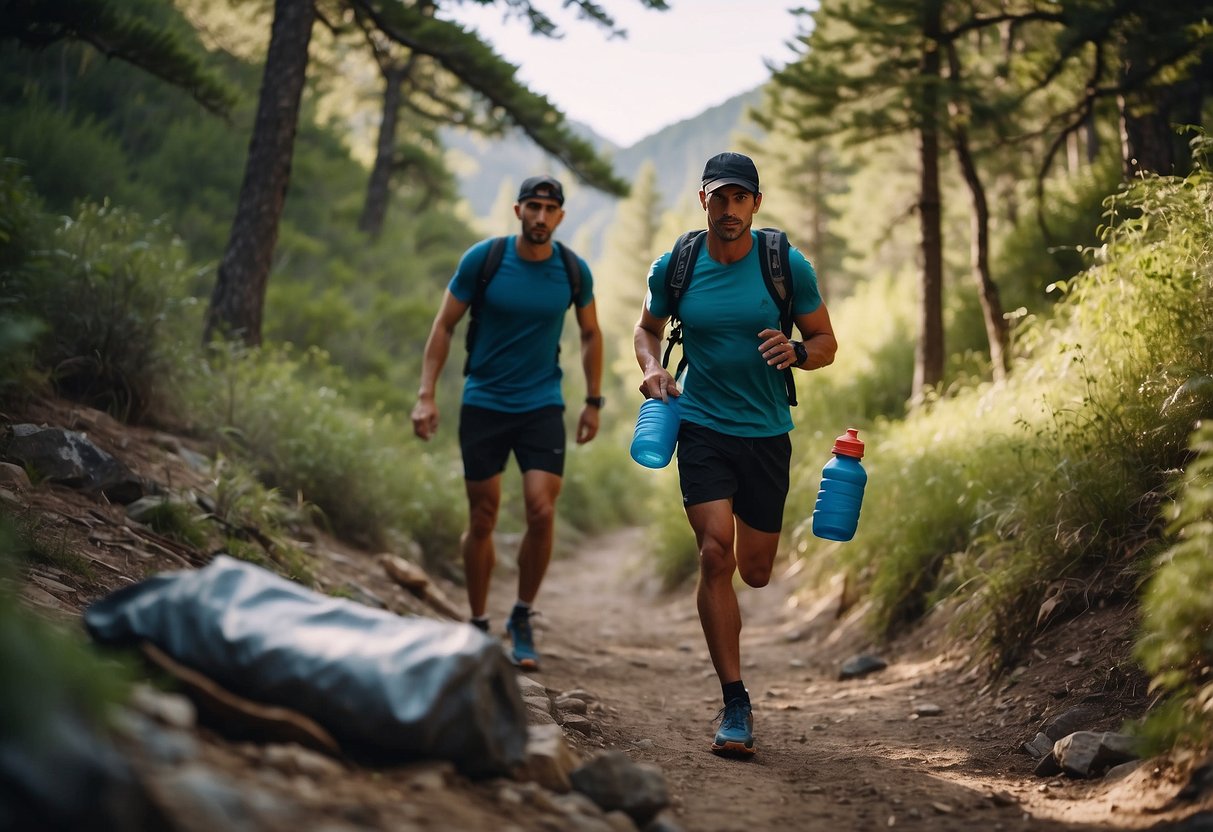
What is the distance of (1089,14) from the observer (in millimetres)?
7730

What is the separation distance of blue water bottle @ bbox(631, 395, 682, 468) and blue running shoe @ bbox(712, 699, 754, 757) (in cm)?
122

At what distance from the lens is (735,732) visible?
4.52 m

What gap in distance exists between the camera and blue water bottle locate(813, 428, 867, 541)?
15.5 ft

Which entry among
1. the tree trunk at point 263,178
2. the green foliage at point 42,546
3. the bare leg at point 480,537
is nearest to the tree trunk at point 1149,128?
the bare leg at point 480,537

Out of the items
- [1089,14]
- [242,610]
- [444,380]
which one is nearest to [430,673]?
[242,610]

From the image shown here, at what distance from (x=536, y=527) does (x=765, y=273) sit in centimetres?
237

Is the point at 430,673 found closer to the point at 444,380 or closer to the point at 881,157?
the point at 444,380

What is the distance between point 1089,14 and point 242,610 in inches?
310

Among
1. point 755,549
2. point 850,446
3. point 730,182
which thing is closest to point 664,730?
point 755,549

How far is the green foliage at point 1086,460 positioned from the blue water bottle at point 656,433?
2.25 meters

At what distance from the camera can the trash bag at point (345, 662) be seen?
2.77 metres

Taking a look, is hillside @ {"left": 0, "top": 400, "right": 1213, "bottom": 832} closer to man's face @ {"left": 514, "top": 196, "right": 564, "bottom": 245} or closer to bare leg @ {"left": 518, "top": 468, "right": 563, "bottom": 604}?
bare leg @ {"left": 518, "top": 468, "right": 563, "bottom": 604}

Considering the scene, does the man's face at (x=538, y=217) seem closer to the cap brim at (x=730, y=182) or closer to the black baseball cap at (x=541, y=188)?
the black baseball cap at (x=541, y=188)

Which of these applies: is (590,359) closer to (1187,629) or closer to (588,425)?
(588,425)
